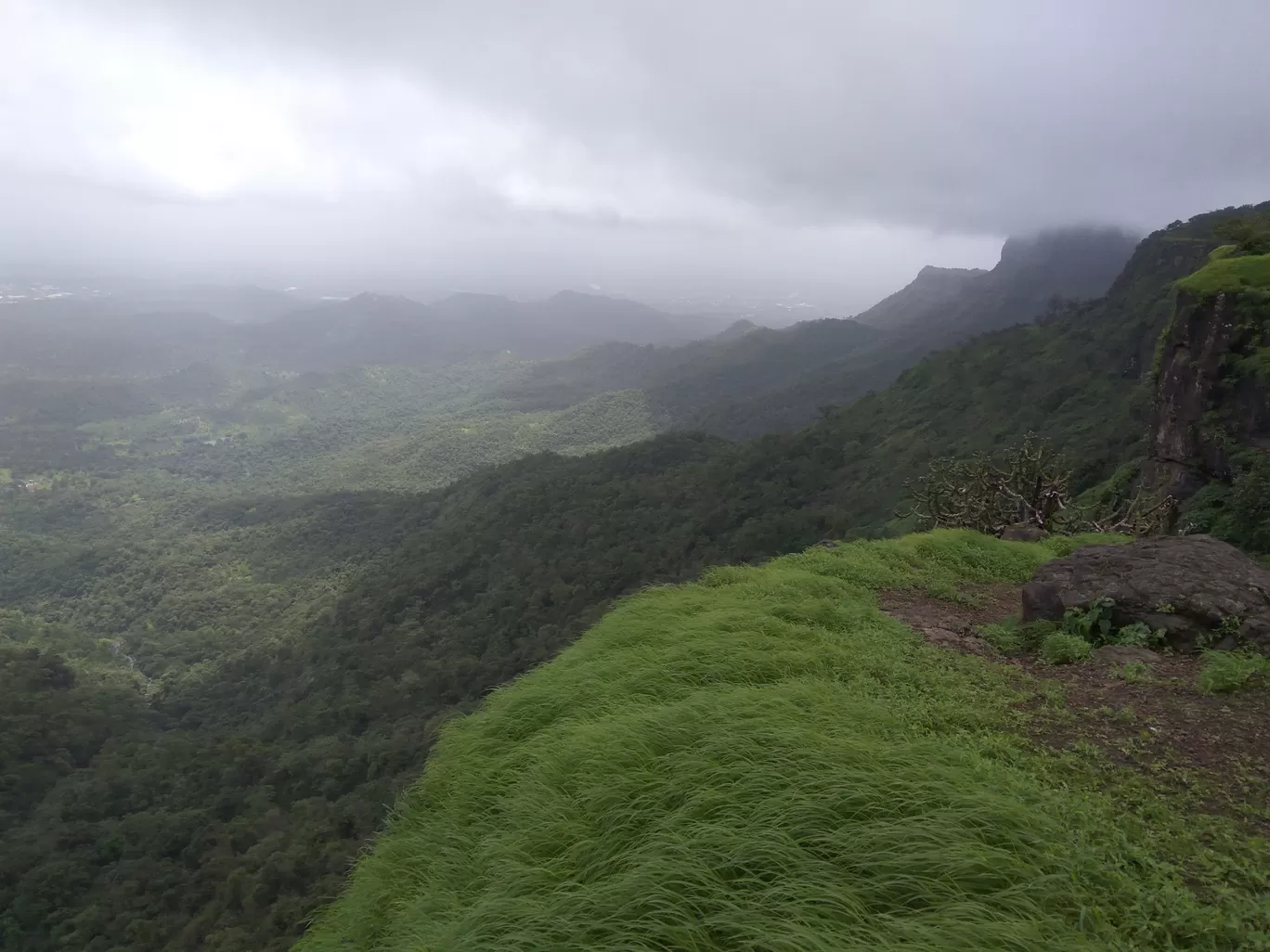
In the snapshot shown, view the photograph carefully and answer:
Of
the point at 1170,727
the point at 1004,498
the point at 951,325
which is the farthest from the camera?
the point at 951,325

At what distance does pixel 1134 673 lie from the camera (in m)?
5.34

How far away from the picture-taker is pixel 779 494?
58.9m

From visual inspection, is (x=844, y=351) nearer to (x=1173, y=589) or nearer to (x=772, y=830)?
(x=1173, y=589)

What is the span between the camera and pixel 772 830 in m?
3.16

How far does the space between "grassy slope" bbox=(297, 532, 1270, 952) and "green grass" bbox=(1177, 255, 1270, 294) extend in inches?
754

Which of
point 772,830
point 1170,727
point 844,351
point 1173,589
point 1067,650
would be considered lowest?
point 1067,650

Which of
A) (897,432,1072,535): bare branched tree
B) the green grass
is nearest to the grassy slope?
(897,432,1072,535): bare branched tree

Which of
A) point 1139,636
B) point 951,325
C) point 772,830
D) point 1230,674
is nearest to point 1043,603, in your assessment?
point 1139,636

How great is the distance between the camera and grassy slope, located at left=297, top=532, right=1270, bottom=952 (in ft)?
8.84

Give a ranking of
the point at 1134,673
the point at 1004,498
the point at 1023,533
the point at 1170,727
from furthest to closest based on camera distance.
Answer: the point at 1004,498
the point at 1023,533
the point at 1134,673
the point at 1170,727

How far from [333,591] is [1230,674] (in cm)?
7599

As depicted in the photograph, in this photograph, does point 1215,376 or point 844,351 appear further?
point 844,351

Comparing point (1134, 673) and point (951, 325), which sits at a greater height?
point (951, 325)

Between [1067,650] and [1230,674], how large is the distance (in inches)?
46.0
